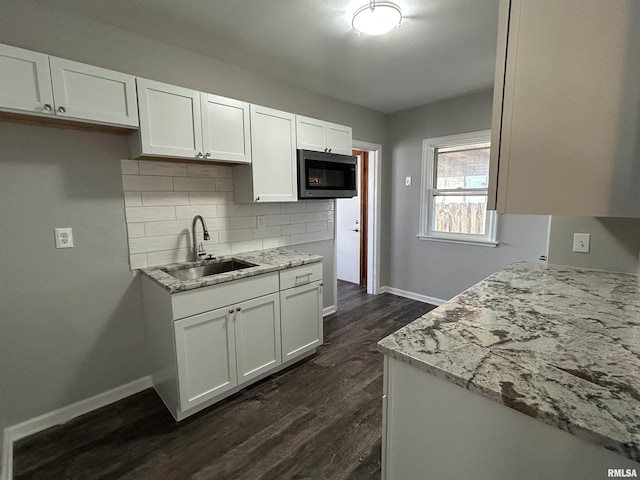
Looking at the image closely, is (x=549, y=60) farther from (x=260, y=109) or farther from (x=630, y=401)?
(x=260, y=109)

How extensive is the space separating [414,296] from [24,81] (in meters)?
4.07

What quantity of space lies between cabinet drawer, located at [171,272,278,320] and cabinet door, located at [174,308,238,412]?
5cm

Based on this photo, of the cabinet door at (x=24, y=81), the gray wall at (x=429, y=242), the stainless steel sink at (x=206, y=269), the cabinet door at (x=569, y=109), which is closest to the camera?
the cabinet door at (x=569, y=109)

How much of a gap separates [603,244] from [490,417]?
1639 mm

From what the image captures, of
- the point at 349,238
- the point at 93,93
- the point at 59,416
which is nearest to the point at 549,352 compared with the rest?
the point at 93,93

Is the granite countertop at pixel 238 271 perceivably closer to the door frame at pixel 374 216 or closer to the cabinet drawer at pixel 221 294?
the cabinet drawer at pixel 221 294

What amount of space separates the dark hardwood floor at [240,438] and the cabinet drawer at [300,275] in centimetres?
74

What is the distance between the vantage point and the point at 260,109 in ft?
7.67

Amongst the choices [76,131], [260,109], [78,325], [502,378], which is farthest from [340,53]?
[78,325]

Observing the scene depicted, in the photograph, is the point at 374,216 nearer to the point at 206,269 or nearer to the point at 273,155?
the point at 273,155

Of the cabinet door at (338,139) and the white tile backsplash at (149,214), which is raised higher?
the cabinet door at (338,139)

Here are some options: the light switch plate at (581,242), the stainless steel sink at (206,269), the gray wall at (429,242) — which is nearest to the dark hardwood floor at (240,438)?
the stainless steel sink at (206,269)

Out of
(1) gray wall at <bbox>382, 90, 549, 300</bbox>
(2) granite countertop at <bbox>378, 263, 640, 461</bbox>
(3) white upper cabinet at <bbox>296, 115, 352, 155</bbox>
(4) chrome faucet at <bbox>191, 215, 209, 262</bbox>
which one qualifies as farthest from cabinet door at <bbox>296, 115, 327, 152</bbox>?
(2) granite countertop at <bbox>378, 263, 640, 461</bbox>

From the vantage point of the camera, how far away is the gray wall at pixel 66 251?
1712 millimetres
